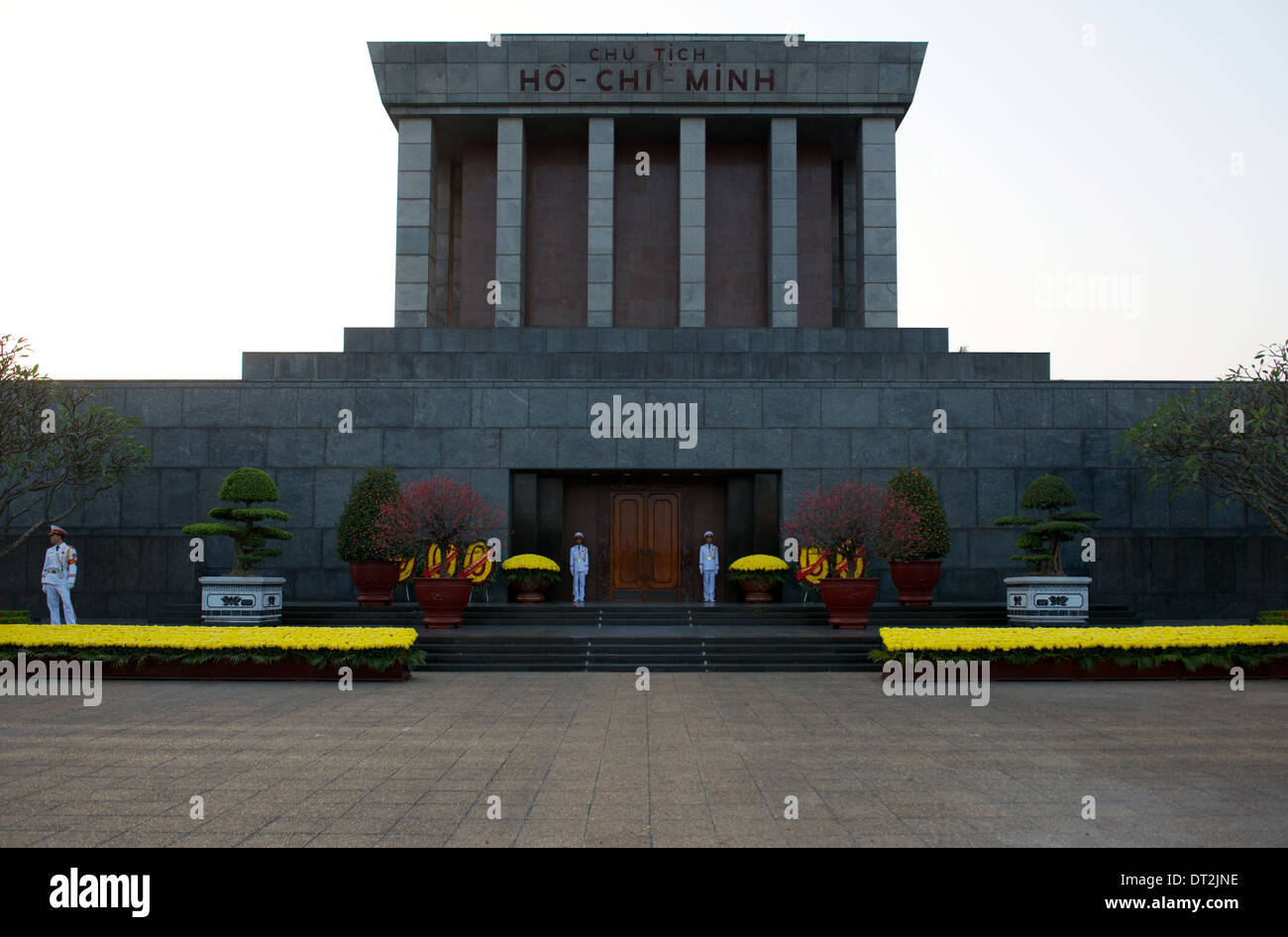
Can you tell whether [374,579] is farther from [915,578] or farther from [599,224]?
[599,224]

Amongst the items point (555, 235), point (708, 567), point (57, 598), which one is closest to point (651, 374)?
point (708, 567)

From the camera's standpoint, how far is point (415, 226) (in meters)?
31.0

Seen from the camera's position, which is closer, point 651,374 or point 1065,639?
point 1065,639

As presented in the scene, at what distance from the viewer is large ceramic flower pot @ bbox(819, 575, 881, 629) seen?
67.3 feet

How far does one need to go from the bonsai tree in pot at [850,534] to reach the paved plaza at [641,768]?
5353 millimetres

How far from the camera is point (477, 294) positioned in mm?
32438

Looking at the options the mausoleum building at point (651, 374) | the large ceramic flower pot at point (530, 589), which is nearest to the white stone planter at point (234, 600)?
the mausoleum building at point (651, 374)

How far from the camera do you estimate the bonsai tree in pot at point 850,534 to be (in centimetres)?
2059

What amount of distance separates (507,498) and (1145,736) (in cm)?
1702

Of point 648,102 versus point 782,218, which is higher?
point 648,102

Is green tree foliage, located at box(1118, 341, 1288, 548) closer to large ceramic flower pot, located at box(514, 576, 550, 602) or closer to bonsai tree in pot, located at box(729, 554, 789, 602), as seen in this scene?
bonsai tree in pot, located at box(729, 554, 789, 602)

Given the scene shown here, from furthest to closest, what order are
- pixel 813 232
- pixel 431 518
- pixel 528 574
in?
pixel 813 232 → pixel 528 574 → pixel 431 518

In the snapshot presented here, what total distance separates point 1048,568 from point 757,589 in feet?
20.9
